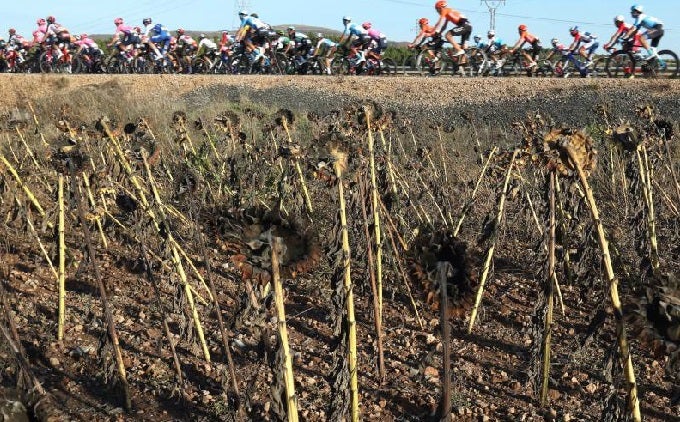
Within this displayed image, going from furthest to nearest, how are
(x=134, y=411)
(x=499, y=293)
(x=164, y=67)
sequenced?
(x=164, y=67) → (x=499, y=293) → (x=134, y=411)

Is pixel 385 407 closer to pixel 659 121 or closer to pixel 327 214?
pixel 659 121

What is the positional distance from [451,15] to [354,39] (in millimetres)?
3192

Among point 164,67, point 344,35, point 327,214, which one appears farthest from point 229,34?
point 327,214

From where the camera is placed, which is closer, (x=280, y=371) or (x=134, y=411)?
(x=280, y=371)

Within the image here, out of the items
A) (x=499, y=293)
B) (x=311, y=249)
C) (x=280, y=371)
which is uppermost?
(x=311, y=249)

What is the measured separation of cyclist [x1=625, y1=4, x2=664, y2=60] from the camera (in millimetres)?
17594

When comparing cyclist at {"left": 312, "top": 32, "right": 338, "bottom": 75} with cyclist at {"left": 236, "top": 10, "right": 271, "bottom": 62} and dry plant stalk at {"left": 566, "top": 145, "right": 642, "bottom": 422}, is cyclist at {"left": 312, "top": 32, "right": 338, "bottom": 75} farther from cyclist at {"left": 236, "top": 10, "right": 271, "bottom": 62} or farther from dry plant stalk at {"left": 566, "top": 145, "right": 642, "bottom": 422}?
dry plant stalk at {"left": 566, "top": 145, "right": 642, "bottom": 422}

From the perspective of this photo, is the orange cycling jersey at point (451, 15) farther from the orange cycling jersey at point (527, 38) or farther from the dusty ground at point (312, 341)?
the dusty ground at point (312, 341)

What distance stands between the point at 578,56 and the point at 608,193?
17418 mm

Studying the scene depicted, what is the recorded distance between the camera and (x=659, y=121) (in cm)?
455

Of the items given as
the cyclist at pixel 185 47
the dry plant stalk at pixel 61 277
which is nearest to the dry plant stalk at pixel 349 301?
the dry plant stalk at pixel 61 277

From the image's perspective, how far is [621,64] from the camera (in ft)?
63.1

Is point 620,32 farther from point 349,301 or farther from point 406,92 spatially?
point 349,301

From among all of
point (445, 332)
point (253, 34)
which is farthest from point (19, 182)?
point (253, 34)
